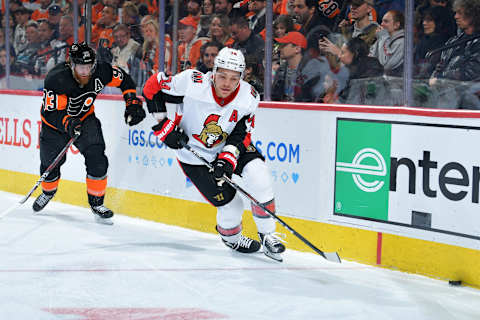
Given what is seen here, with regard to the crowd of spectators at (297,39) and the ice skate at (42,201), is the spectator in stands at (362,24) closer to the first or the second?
the crowd of spectators at (297,39)

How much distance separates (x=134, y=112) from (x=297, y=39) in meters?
1.12

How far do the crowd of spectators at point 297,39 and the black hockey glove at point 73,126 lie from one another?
848 millimetres

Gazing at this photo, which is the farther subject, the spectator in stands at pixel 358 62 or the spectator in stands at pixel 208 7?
the spectator in stands at pixel 208 7

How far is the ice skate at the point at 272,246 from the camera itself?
4141mm

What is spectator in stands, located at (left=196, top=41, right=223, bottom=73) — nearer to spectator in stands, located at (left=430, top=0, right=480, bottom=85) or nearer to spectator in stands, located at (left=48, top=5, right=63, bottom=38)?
spectator in stands, located at (left=48, top=5, right=63, bottom=38)

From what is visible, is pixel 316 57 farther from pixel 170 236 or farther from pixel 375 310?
pixel 375 310

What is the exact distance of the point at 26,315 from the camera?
2.97 m

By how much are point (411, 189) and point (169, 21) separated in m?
2.39

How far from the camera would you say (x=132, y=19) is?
18.7ft

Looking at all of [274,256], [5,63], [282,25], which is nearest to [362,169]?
[274,256]

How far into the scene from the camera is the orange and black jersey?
16.3 ft

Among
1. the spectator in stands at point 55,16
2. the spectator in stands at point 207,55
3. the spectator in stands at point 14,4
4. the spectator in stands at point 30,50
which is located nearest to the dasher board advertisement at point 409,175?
the spectator in stands at point 207,55

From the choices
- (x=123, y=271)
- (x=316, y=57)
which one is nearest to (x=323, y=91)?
(x=316, y=57)

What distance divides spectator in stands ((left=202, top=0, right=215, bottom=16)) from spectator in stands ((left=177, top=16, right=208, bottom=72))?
123 millimetres
